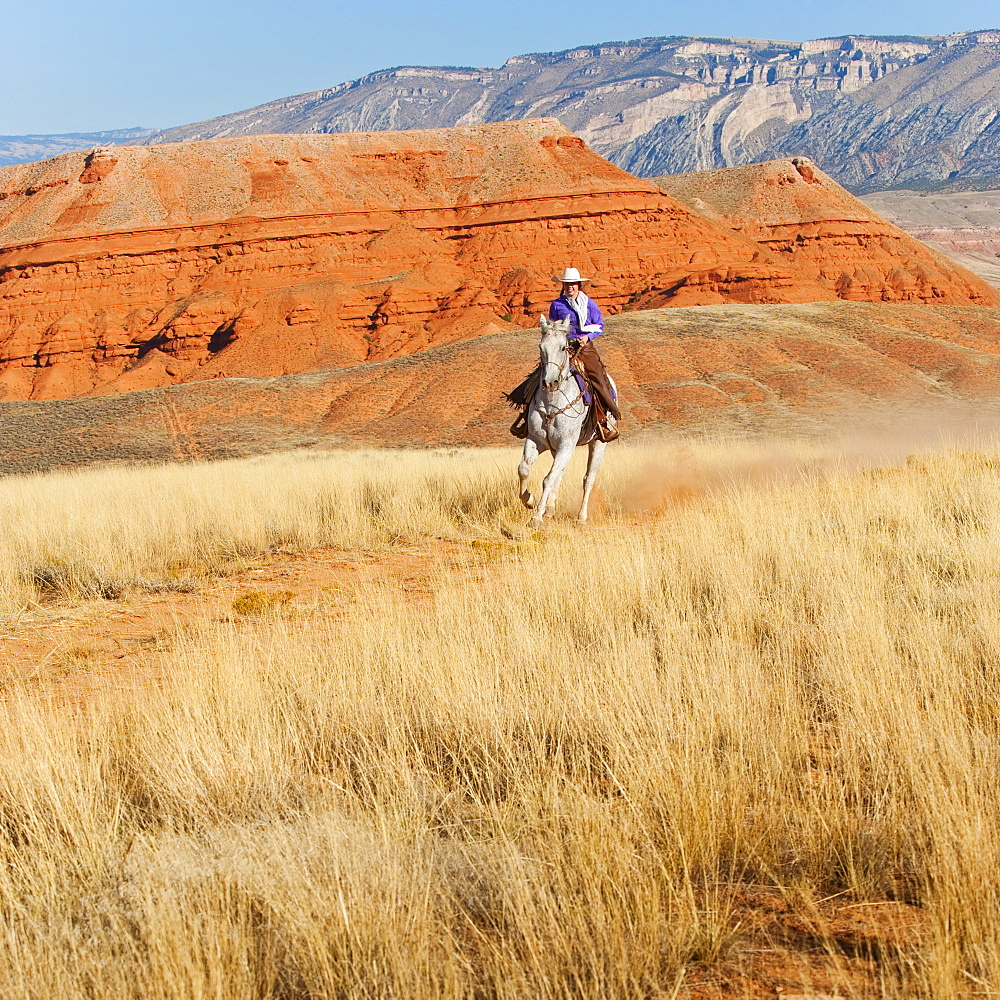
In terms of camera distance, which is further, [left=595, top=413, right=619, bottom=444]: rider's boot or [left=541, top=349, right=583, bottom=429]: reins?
[left=595, top=413, right=619, bottom=444]: rider's boot

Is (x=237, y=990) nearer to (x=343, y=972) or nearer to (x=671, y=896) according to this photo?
(x=343, y=972)

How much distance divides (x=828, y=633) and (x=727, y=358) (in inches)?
1413

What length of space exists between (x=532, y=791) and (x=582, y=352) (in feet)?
27.2

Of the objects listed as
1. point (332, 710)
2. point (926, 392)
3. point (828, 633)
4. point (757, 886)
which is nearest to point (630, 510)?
point (828, 633)

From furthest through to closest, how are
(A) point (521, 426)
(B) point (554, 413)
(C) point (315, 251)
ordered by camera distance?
(C) point (315, 251) → (A) point (521, 426) → (B) point (554, 413)

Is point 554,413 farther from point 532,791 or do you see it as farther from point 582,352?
point 532,791

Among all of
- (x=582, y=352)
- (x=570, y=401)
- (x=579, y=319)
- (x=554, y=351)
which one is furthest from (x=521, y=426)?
(x=579, y=319)

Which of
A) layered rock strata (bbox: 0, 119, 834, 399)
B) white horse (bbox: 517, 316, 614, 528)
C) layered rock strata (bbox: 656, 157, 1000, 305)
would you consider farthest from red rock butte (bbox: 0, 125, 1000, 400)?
white horse (bbox: 517, 316, 614, 528)

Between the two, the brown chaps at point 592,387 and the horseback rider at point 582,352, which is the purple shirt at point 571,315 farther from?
the brown chaps at point 592,387

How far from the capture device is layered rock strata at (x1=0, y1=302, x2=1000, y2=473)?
3391 cm

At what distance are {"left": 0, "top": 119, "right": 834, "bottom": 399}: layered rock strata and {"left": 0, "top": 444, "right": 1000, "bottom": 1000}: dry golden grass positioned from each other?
176ft

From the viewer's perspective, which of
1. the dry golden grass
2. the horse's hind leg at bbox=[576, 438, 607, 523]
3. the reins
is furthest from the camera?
the horse's hind leg at bbox=[576, 438, 607, 523]

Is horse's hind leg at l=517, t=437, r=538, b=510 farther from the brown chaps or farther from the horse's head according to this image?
the horse's head

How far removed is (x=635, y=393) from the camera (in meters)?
37.5
